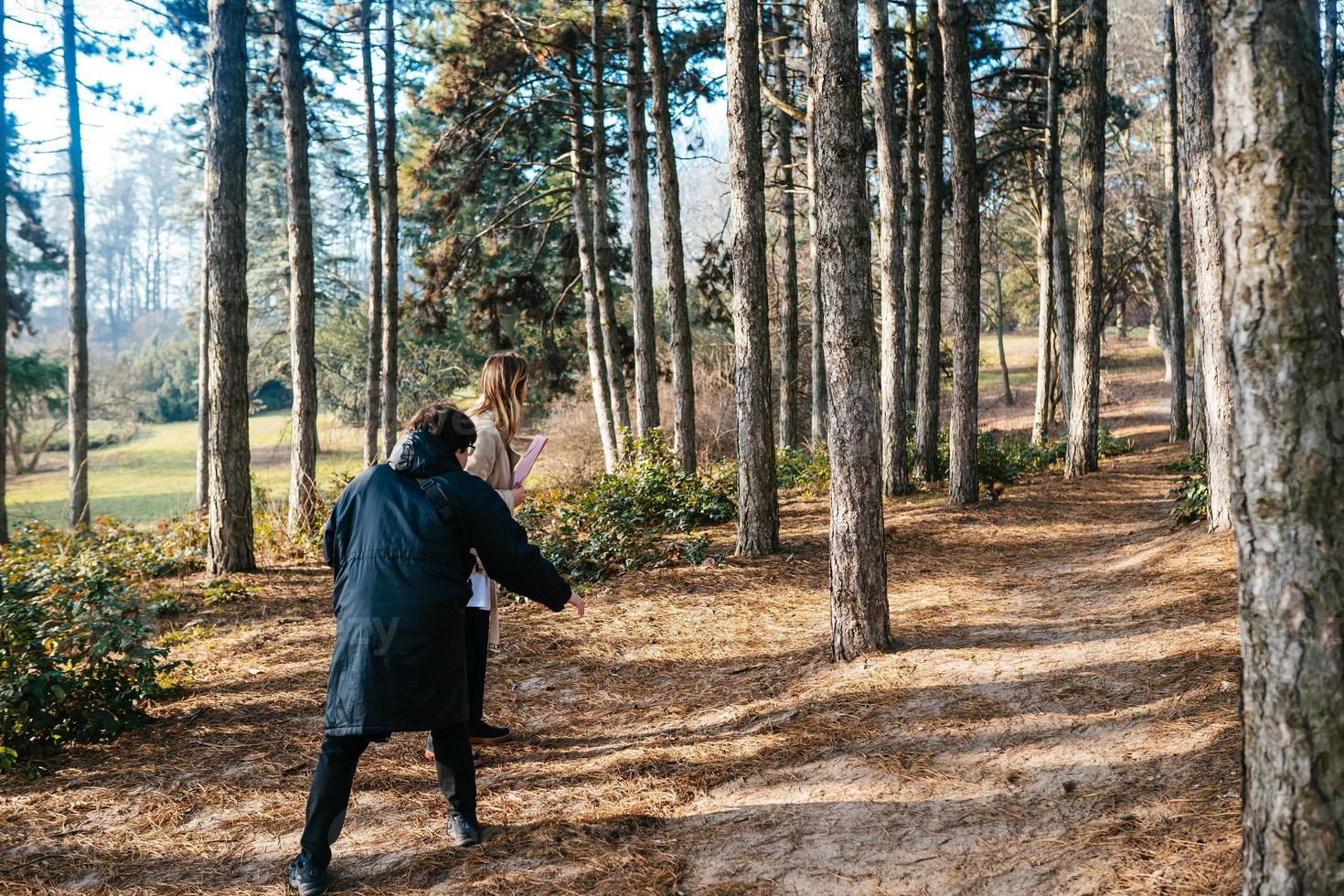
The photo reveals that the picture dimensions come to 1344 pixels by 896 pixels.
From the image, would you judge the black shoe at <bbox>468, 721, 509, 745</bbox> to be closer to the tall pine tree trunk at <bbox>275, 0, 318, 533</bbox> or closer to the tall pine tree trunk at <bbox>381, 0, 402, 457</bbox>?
the tall pine tree trunk at <bbox>275, 0, 318, 533</bbox>

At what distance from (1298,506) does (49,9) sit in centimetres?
2005

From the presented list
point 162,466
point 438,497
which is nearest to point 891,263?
point 438,497

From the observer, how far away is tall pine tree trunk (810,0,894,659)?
5.55 meters

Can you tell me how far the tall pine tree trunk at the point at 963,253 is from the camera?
10648 millimetres

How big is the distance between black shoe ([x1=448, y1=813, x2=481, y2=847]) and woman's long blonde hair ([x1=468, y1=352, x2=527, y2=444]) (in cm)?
185

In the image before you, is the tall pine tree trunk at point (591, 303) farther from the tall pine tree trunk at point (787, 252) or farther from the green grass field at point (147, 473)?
the green grass field at point (147, 473)

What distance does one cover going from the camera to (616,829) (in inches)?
156

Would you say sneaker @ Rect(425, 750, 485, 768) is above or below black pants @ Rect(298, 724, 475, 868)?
below

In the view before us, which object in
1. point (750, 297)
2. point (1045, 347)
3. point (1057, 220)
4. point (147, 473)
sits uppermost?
point (1057, 220)

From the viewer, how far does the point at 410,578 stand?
3.45 m

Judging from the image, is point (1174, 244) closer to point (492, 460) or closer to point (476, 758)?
point (492, 460)

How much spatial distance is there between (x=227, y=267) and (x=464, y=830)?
703cm

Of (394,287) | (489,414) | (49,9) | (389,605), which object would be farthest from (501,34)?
(389,605)

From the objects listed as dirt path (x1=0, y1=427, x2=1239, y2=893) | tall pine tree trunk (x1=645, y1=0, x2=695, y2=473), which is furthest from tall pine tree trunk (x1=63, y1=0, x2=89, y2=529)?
dirt path (x1=0, y1=427, x2=1239, y2=893)
